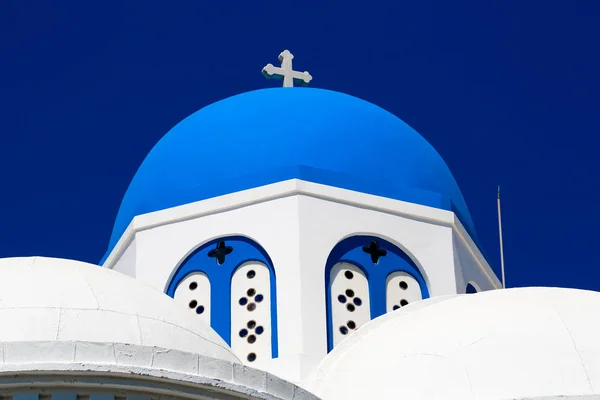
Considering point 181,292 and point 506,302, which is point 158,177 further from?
point 506,302

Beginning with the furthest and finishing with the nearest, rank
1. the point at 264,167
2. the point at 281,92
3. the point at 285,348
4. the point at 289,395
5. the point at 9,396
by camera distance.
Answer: the point at 281,92 < the point at 264,167 < the point at 285,348 < the point at 289,395 < the point at 9,396

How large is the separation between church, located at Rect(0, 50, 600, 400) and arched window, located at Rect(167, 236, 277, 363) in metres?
0.02

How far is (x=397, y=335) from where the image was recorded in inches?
585

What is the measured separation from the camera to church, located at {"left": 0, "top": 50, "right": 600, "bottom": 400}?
42.1 ft

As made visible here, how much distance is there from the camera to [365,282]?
59.9 feet

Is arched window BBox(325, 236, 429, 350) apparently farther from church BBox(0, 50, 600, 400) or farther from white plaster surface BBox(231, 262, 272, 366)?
white plaster surface BBox(231, 262, 272, 366)

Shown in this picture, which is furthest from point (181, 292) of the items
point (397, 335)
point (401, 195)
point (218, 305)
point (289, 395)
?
point (289, 395)

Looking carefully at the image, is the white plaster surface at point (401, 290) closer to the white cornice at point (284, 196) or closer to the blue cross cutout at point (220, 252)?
the white cornice at point (284, 196)

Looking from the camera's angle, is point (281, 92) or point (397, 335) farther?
point (281, 92)

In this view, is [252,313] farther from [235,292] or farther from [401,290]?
[401,290]

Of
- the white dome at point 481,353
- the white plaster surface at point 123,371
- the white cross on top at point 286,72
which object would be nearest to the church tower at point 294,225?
the white cross on top at point 286,72

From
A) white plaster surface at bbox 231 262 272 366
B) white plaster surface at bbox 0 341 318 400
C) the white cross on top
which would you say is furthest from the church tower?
white plaster surface at bbox 0 341 318 400

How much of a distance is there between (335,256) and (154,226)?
6.72ft

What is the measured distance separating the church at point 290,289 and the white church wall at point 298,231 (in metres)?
0.02
